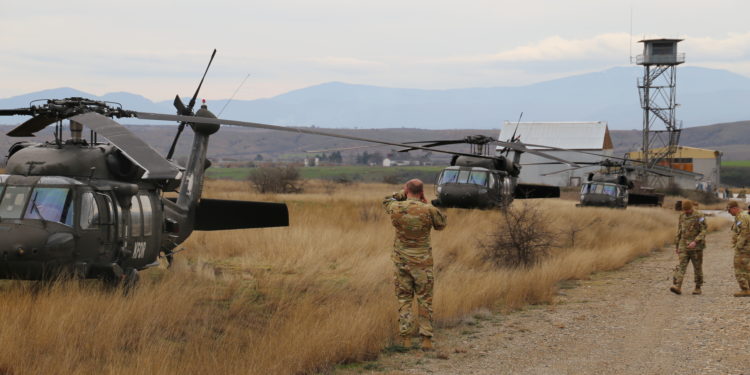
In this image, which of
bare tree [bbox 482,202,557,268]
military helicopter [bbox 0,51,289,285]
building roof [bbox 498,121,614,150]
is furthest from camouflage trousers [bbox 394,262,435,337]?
building roof [bbox 498,121,614,150]

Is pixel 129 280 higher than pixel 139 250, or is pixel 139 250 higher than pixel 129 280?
pixel 139 250

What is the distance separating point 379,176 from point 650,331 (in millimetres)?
96070

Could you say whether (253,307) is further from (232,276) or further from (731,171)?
(731,171)

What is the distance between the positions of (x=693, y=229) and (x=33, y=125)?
10.0 m

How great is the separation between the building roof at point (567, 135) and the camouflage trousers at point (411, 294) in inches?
2603

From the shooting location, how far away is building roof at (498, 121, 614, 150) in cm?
7356

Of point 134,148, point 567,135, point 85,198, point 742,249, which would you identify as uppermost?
point 567,135

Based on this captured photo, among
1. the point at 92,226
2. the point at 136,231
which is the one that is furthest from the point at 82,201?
the point at 136,231

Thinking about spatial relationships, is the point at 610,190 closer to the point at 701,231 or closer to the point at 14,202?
the point at 701,231

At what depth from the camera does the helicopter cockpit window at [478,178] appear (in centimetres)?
2180

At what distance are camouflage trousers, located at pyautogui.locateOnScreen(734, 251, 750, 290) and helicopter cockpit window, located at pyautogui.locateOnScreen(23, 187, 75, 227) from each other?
386 inches

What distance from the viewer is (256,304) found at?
10.5 m

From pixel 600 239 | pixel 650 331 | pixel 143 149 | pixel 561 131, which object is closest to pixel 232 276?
pixel 143 149

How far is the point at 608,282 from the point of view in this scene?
47.2ft
